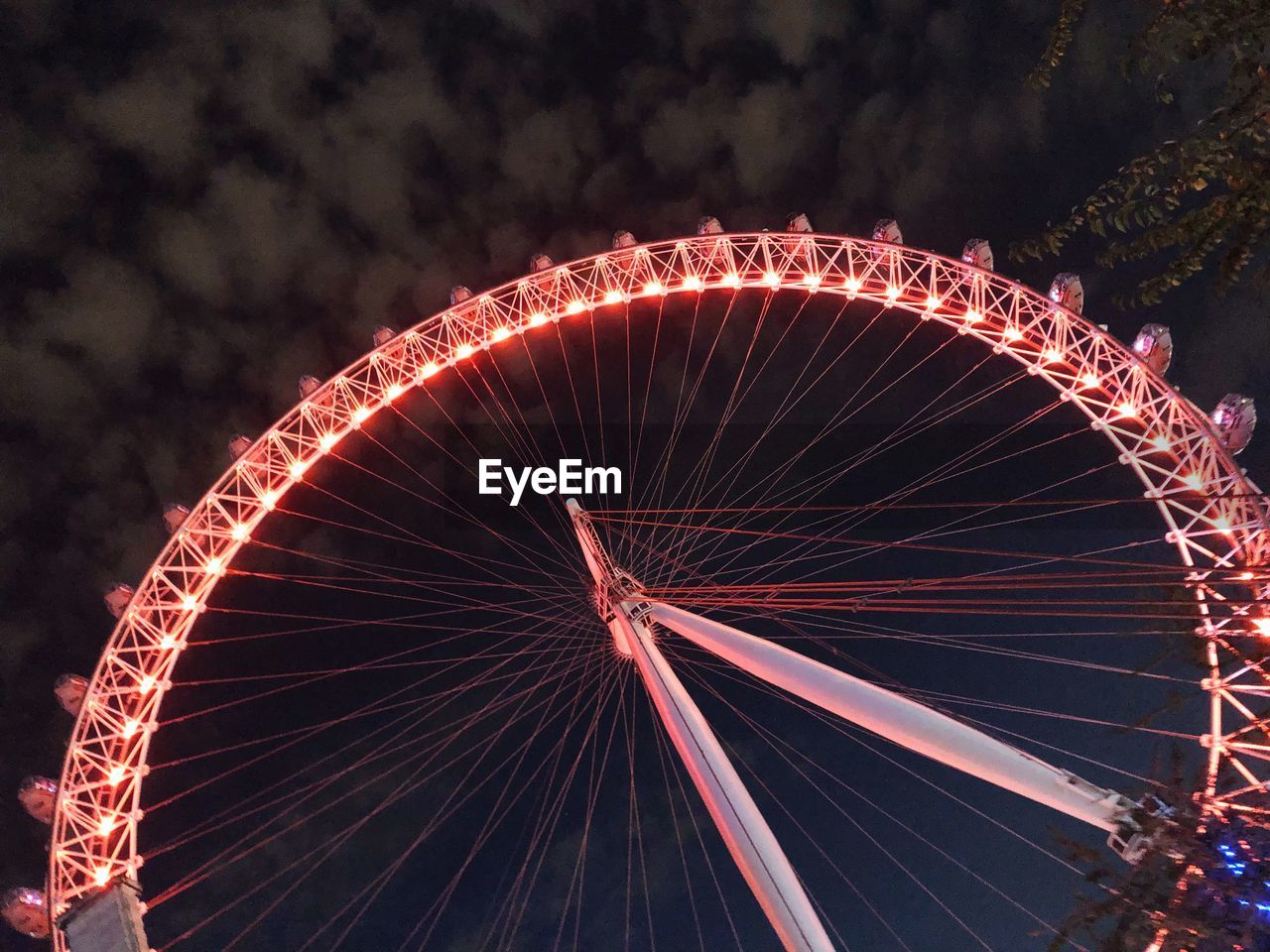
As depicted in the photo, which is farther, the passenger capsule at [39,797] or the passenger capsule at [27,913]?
the passenger capsule at [39,797]

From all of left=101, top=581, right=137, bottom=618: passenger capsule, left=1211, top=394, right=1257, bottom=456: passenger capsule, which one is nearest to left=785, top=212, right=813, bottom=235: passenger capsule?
left=1211, top=394, right=1257, bottom=456: passenger capsule

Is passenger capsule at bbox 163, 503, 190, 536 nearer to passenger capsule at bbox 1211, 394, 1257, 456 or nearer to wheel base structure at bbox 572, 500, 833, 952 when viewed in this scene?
wheel base structure at bbox 572, 500, 833, 952

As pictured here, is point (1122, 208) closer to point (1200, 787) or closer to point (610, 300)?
point (1200, 787)

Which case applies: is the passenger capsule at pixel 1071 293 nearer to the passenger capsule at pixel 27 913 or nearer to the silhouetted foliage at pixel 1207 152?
the silhouetted foliage at pixel 1207 152

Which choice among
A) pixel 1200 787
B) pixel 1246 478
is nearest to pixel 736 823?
pixel 1200 787

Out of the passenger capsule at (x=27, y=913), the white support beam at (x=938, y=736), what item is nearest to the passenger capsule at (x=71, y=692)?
the passenger capsule at (x=27, y=913)
